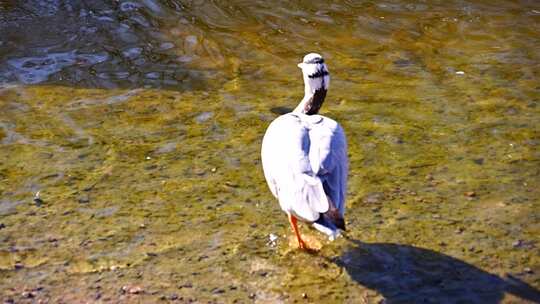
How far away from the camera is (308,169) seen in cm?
444

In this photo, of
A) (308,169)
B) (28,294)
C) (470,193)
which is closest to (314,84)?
(308,169)

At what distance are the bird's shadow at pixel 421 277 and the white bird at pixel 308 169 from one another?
0.41 m

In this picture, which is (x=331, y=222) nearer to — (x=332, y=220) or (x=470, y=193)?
(x=332, y=220)

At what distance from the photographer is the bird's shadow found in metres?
4.26

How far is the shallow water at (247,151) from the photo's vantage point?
4492 millimetres

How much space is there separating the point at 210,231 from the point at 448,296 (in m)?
1.46

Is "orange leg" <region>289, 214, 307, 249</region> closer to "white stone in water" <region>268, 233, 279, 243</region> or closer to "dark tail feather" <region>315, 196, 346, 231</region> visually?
"white stone in water" <region>268, 233, 279, 243</region>

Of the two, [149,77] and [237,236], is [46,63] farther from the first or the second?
[237,236]

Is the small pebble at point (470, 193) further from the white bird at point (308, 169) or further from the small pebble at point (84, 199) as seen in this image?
the small pebble at point (84, 199)

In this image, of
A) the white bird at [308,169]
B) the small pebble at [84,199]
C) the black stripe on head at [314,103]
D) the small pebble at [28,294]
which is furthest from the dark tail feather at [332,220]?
the small pebble at [84,199]

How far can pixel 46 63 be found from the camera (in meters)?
7.71

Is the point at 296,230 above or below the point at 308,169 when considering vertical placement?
below

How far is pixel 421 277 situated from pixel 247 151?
1926mm

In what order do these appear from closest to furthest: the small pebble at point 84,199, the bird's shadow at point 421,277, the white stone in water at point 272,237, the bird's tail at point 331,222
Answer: the bird's tail at point 331,222 → the bird's shadow at point 421,277 → the white stone in water at point 272,237 → the small pebble at point 84,199
